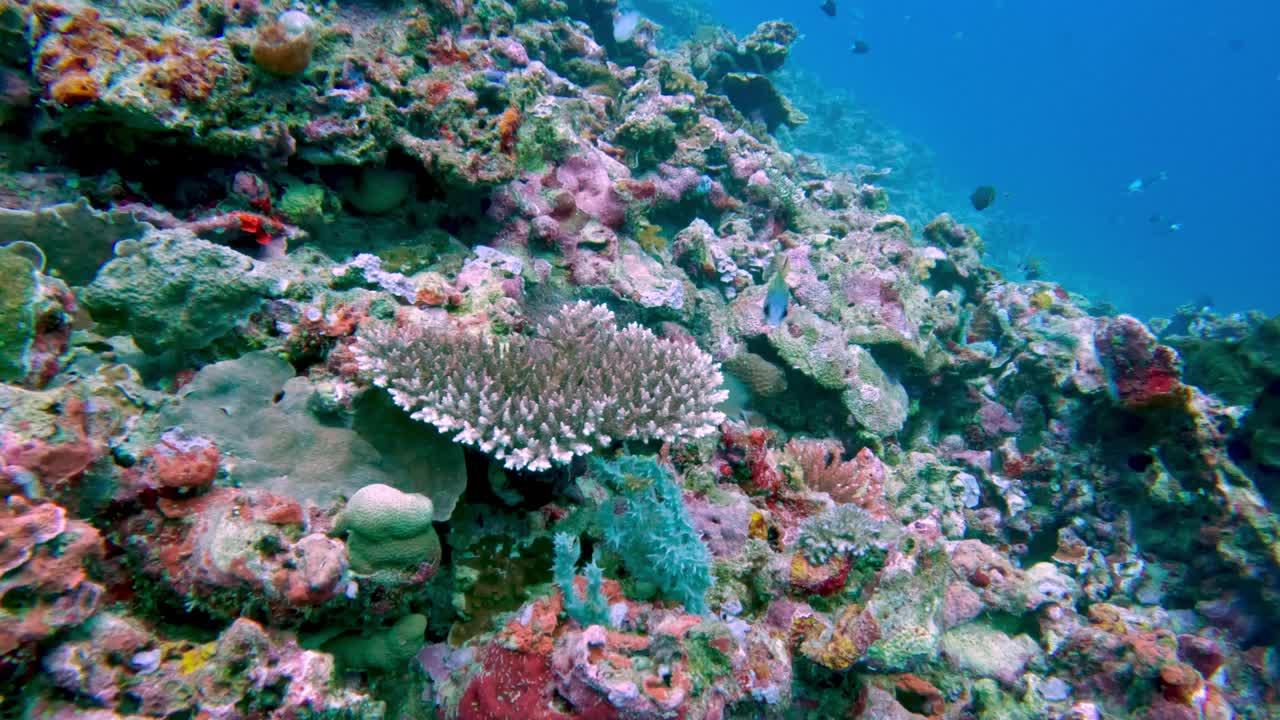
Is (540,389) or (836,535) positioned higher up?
(836,535)

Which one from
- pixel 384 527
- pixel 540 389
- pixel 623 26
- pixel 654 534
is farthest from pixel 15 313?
pixel 623 26

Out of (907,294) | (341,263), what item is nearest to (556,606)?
(341,263)

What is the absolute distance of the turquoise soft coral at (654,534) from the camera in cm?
300

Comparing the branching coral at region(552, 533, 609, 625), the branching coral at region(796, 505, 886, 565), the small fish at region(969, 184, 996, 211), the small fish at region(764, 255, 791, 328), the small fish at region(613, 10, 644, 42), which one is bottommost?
the branching coral at region(552, 533, 609, 625)

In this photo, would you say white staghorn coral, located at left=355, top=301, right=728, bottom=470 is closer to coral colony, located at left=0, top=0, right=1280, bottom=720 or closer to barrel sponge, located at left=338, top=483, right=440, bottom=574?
coral colony, located at left=0, top=0, right=1280, bottom=720

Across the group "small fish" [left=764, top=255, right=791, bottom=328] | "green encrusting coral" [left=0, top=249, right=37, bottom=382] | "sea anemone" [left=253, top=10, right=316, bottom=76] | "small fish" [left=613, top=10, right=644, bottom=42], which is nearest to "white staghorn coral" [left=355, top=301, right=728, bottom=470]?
"green encrusting coral" [left=0, top=249, right=37, bottom=382]

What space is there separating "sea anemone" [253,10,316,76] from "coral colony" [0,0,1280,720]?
0.03m

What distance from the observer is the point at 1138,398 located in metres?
6.62

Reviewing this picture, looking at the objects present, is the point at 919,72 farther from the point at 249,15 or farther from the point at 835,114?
the point at 249,15

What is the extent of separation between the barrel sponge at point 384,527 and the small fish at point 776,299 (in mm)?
5061

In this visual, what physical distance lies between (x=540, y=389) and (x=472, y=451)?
59cm

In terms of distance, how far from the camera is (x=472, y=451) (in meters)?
3.37

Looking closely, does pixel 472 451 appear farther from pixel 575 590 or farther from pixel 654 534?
pixel 654 534

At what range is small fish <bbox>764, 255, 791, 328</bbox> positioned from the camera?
6523 millimetres
